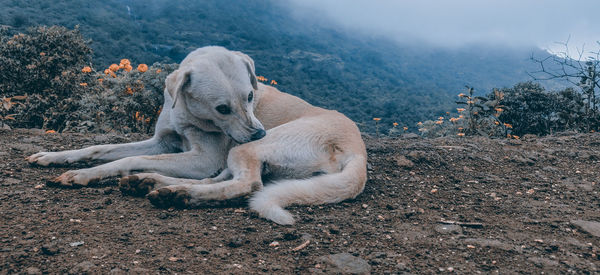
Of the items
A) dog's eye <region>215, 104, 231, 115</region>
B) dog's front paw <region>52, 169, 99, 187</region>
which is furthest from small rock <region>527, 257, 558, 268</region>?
dog's front paw <region>52, 169, 99, 187</region>

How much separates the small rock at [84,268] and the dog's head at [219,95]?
4.77 ft

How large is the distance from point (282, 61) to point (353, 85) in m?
3.42

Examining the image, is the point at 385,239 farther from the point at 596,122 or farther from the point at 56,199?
the point at 596,122

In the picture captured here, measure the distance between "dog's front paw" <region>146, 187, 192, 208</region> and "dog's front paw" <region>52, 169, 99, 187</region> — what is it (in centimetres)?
71

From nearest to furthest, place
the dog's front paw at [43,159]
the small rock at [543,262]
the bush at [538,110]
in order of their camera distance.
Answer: the small rock at [543,262], the dog's front paw at [43,159], the bush at [538,110]

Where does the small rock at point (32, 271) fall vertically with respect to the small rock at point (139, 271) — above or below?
below

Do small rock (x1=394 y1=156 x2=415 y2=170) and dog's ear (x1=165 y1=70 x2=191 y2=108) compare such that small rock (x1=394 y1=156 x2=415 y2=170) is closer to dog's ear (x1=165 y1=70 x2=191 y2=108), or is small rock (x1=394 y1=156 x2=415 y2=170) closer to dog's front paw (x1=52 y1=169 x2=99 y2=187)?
dog's ear (x1=165 y1=70 x2=191 y2=108)

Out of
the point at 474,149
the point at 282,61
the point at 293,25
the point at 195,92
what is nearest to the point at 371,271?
the point at 195,92

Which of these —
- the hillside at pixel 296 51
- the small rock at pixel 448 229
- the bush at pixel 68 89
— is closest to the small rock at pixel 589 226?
the small rock at pixel 448 229

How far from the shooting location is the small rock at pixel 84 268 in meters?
1.58

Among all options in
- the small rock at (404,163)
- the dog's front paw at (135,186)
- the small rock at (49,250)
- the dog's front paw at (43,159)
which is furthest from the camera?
the small rock at (404,163)

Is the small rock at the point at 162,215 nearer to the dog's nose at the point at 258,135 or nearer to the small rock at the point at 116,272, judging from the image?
the small rock at the point at 116,272

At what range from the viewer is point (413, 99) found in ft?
53.4

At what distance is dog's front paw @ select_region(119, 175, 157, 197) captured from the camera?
263cm
